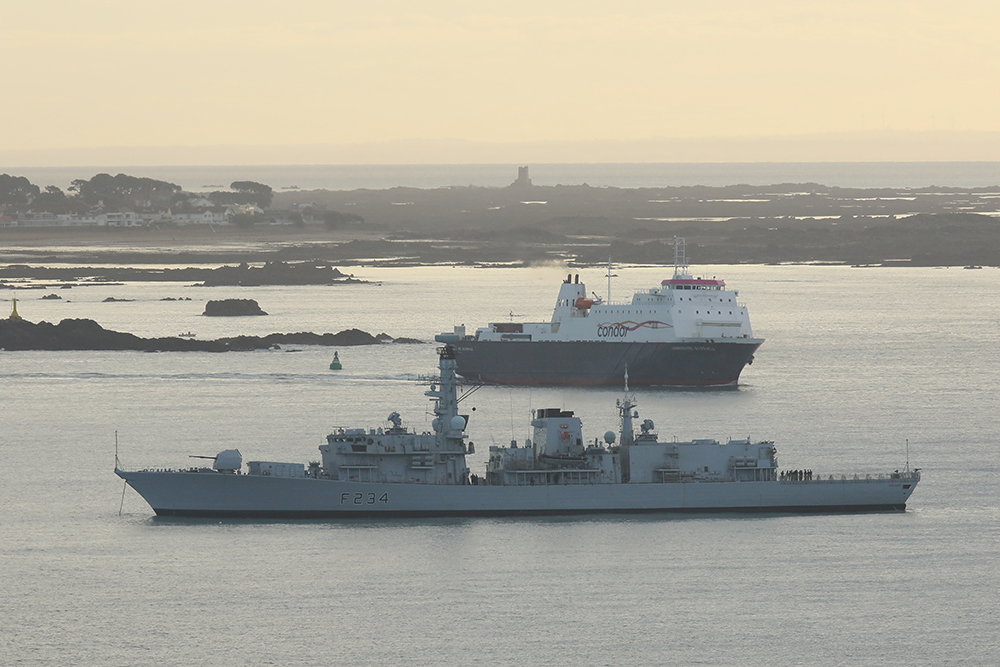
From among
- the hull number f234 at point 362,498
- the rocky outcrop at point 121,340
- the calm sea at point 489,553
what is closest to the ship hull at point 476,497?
the hull number f234 at point 362,498

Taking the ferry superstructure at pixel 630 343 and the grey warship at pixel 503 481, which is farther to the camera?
the ferry superstructure at pixel 630 343

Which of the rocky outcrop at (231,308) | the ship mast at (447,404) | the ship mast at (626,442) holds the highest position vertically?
→ the rocky outcrop at (231,308)

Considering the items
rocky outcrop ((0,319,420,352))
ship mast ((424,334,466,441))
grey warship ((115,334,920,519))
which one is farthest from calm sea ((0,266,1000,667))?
rocky outcrop ((0,319,420,352))

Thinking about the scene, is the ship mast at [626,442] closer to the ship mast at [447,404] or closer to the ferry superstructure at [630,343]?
the ship mast at [447,404]

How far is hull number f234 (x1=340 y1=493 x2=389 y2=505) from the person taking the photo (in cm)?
4381

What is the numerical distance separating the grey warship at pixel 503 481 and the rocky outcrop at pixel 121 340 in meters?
39.6

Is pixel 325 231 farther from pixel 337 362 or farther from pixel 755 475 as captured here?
pixel 755 475

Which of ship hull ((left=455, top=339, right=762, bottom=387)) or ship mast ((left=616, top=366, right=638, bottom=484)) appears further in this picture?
ship hull ((left=455, top=339, right=762, bottom=387))

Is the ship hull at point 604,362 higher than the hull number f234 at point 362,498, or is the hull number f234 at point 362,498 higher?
the ship hull at point 604,362

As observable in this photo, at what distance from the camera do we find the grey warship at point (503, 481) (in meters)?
43.6

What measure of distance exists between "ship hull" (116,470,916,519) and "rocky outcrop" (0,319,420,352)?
133 ft

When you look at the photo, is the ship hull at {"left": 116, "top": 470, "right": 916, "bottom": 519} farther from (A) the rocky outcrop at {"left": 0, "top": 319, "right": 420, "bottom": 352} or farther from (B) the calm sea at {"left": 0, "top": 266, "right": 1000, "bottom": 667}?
(A) the rocky outcrop at {"left": 0, "top": 319, "right": 420, "bottom": 352}

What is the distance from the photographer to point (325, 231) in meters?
200

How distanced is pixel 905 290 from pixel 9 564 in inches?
3888
